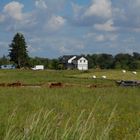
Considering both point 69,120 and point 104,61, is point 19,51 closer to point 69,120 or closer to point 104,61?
point 104,61

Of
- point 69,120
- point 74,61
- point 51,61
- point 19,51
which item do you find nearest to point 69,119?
point 69,120

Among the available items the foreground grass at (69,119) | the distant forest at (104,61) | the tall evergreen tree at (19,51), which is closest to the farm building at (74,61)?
the distant forest at (104,61)

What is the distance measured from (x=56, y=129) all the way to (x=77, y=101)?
45.4 feet

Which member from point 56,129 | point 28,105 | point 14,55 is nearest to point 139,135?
point 56,129

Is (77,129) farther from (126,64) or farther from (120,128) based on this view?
(126,64)

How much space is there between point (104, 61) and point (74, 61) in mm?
17600

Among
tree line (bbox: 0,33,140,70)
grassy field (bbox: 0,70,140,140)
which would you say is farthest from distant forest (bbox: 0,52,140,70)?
grassy field (bbox: 0,70,140,140)

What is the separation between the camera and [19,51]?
4796 inches

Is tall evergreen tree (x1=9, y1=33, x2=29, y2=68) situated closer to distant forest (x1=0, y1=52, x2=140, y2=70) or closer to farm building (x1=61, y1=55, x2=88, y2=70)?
distant forest (x1=0, y1=52, x2=140, y2=70)

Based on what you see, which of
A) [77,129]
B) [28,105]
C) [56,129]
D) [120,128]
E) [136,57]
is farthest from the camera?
[136,57]

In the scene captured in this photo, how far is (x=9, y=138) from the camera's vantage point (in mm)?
5520

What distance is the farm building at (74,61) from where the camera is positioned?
521 ft

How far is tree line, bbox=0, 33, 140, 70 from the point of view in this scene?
12262cm

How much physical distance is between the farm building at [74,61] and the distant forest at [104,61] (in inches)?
78.5
